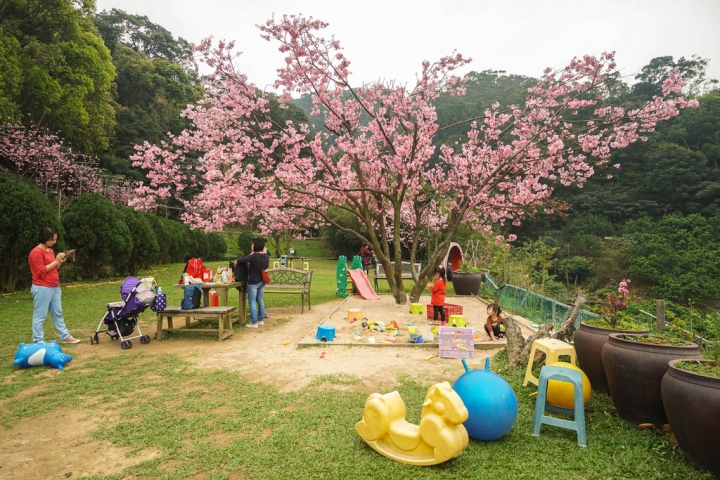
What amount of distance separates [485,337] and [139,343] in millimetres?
5688

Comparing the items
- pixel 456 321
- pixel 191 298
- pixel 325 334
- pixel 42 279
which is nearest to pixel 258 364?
pixel 325 334

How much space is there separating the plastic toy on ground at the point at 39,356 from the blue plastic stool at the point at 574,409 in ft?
18.4

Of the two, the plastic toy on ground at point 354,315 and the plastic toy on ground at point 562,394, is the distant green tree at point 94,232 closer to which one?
the plastic toy on ground at point 354,315

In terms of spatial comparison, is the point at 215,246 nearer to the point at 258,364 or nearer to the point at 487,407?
the point at 258,364

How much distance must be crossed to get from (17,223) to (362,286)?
9454 mm

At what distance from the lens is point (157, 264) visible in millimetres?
21672

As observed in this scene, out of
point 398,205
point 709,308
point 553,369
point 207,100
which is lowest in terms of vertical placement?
point 709,308

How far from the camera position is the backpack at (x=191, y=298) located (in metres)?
6.91

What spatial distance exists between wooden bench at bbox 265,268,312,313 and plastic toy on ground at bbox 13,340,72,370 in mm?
4760

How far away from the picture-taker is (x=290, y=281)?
10305mm

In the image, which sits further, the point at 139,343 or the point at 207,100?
the point at 207,100

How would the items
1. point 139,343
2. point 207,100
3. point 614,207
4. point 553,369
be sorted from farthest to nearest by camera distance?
point 614,207 → point 207,100 → point 139,343 → point 553,369

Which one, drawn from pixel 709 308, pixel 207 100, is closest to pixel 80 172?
pixel 207 100

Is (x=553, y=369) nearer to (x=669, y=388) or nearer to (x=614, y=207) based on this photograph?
(x=669, y=388)
